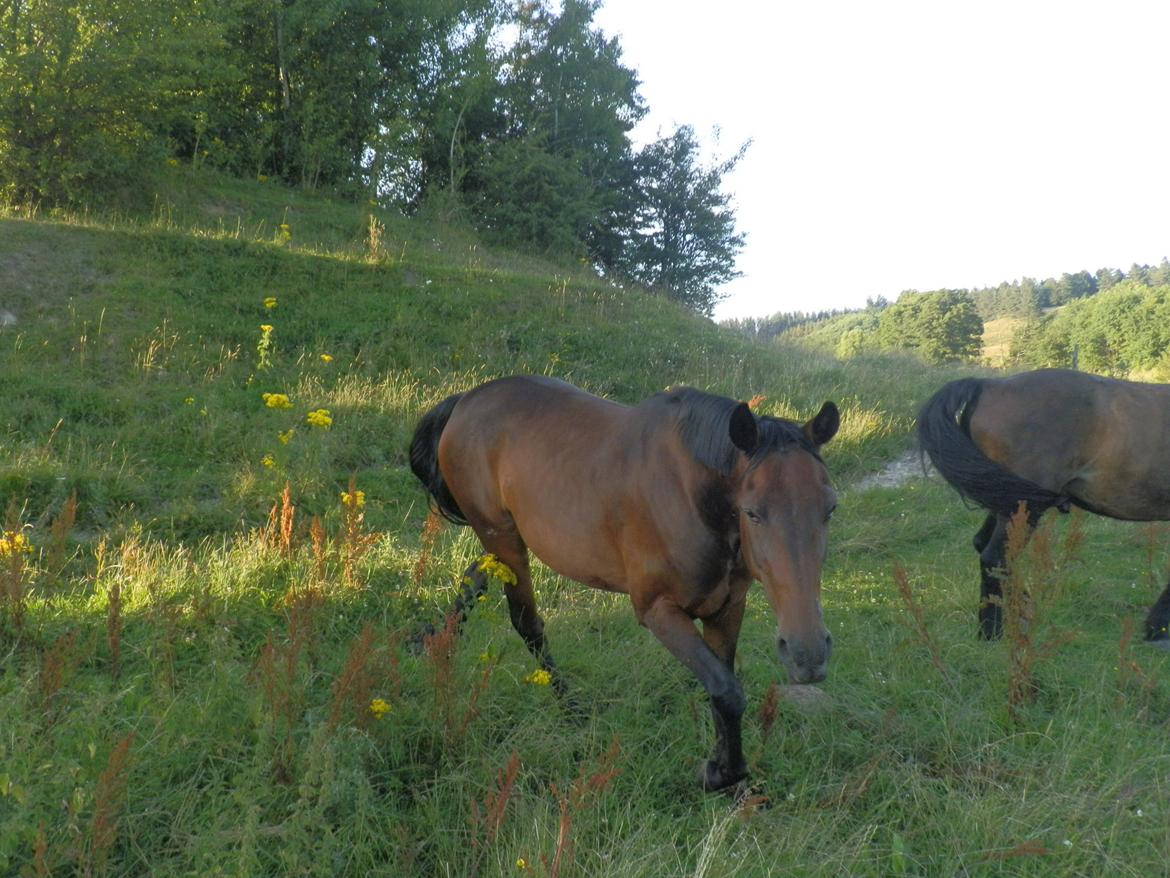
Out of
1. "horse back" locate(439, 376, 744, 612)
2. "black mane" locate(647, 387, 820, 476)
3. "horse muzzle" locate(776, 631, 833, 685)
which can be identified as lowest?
"horse muzzle" locate(776, 631, 833, 685)

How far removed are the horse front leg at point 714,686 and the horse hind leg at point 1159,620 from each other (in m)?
3.71

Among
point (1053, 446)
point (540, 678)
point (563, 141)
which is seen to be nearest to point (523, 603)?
point (540, 678)

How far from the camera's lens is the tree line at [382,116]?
11.8 meters

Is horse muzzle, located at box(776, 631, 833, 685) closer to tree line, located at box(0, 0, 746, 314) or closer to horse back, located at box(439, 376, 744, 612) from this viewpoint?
horse back, located at box(439, 376, 744, 612)

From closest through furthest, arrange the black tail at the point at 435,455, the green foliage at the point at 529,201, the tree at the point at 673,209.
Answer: the black tail at the point at 435,455, the green foliage at the point at 529,201, the tree at the point at 673,209

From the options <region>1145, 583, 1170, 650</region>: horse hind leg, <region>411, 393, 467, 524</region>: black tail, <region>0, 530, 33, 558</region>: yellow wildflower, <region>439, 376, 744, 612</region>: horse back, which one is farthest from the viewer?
<region>1145, 583, 1170, 650</region>: horse hind leg

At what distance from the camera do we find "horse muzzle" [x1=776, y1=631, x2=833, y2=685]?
262 cm

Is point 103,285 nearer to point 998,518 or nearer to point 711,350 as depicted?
point 711,350

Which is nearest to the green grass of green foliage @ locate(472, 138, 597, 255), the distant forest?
green foliage @ locate(472, 138, 597, 255)

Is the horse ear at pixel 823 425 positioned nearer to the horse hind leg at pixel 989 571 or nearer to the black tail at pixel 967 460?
the horse hind leg at pixel 989 571

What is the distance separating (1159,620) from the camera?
208 inches

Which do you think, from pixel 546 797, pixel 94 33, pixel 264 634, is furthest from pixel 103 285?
pixel 546 797

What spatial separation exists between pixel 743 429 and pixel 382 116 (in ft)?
62.5

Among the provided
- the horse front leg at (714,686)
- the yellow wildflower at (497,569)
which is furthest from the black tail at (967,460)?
the yellow wildflower at (497,569)
